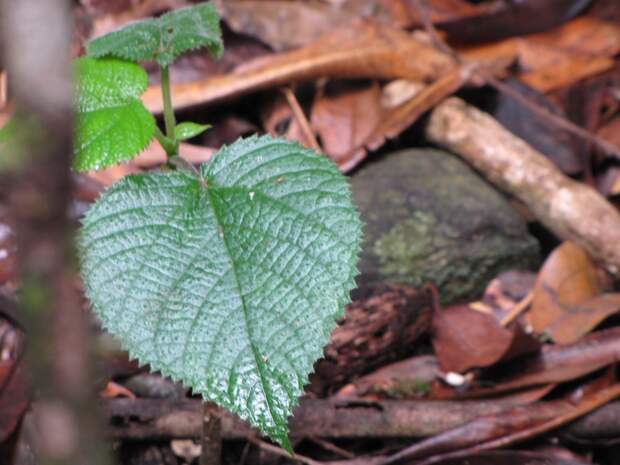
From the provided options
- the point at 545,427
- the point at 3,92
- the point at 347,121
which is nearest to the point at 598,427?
the point at 545,427

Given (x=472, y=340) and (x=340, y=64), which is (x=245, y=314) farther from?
(x=340, y=64)

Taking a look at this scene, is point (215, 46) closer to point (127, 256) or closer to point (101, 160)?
point (101, 160)

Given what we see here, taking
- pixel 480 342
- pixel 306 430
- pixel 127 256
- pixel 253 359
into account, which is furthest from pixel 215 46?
pixel 480 342

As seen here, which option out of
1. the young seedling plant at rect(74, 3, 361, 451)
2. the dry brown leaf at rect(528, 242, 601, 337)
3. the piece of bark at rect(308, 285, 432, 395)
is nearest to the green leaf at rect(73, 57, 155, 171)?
the young seedling plant at rect(74, 3, 361, 451)

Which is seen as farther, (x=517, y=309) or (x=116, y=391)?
(x=517, y=309)

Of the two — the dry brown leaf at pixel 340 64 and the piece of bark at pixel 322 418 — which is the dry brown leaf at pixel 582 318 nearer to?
the piece of bark at pixel 322 418

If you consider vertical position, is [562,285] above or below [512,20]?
below
